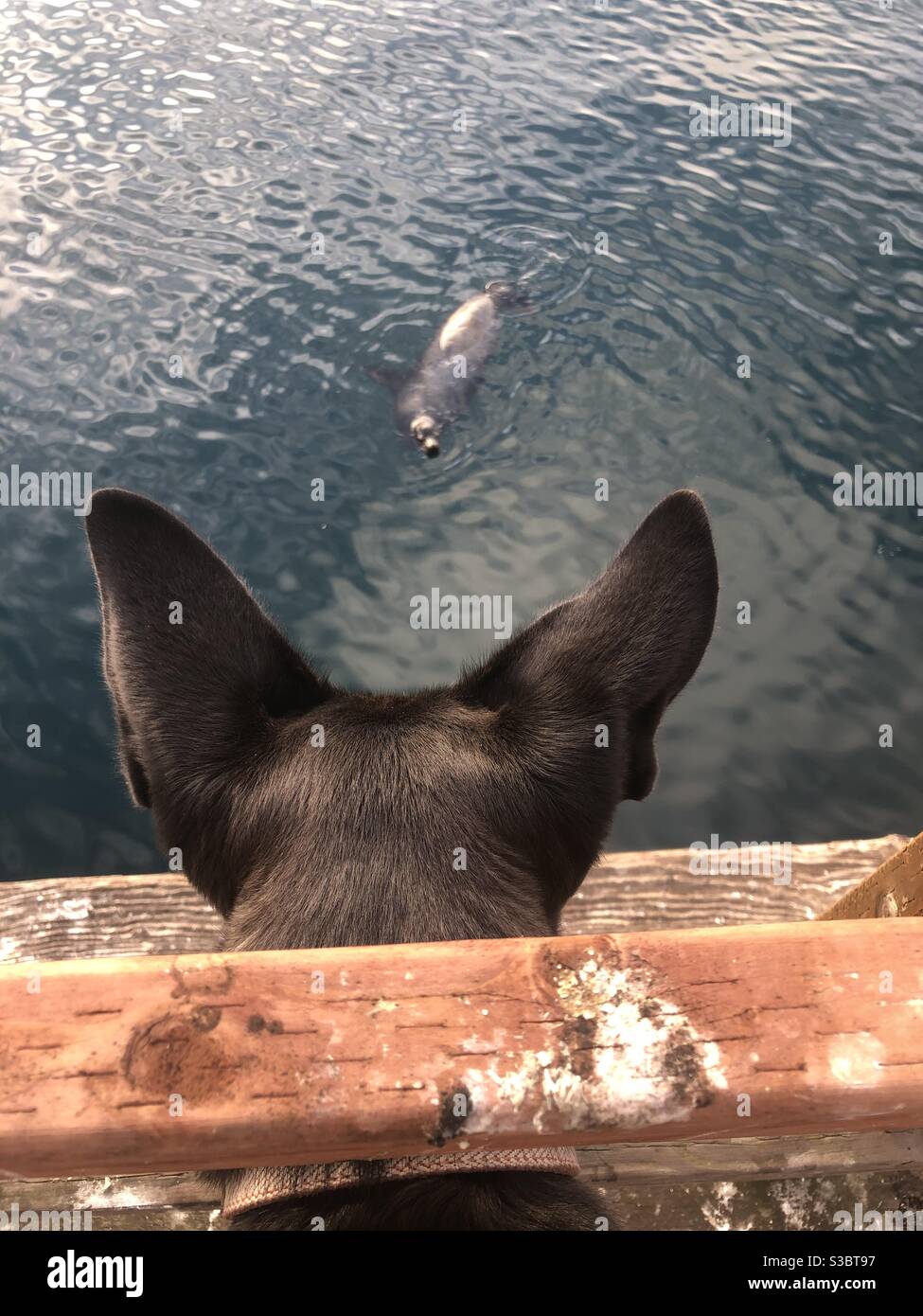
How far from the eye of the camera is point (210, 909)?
398 cm

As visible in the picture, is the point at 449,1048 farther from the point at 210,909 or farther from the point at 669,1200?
the point at 210,909

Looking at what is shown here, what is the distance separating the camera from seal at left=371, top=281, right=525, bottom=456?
29.0 feet

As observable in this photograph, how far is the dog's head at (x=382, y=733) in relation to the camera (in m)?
1.94

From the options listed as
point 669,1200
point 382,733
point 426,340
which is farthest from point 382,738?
point 426,340

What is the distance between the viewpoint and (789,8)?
16625 millimetres

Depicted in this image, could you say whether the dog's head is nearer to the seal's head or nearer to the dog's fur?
the dog's fur

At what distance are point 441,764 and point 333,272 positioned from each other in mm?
9383

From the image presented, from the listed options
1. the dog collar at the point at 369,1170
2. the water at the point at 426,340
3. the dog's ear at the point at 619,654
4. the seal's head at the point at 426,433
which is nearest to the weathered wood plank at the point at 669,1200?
the dog collar at the point at 369,1170

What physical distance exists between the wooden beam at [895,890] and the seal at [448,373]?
261 inches

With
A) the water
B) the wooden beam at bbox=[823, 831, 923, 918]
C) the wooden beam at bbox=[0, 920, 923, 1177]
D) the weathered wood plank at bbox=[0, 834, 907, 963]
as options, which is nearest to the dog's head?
the wooden beam at bbox=[0, 920, 923, 1177]

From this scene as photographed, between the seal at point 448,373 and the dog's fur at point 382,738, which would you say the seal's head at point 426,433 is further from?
the dog's fur at point 382,738

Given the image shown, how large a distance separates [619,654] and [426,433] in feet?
22.7
